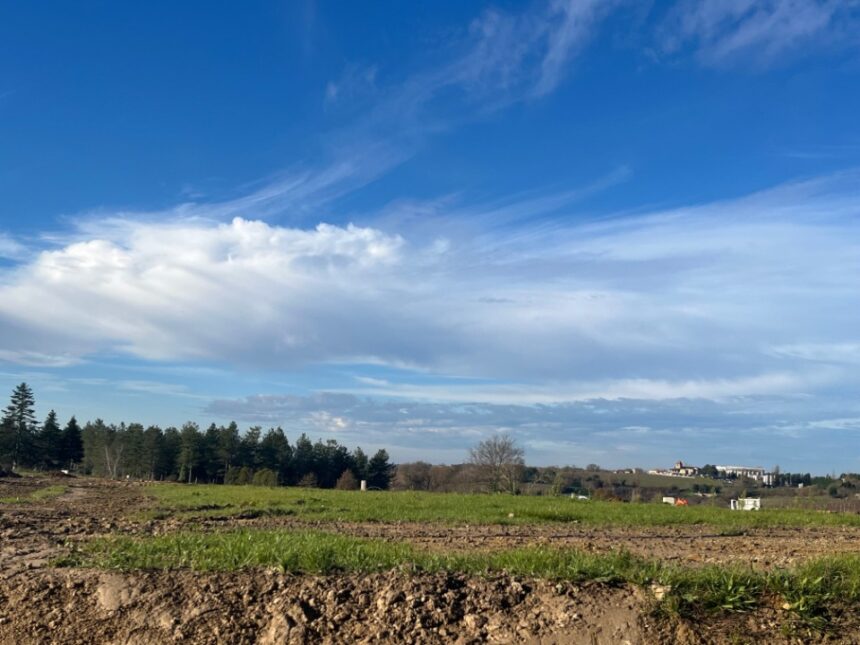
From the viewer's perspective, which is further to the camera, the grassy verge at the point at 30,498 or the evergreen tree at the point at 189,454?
the evergreen tree at the point at 189,454

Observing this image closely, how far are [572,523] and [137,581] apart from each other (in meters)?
11.9

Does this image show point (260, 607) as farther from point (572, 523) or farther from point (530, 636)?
point (572, 523)

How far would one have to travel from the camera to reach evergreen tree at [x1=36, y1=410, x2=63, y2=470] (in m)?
71.9

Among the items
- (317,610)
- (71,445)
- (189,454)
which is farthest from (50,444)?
(317,610)

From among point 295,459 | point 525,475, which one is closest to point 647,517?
point 525,475

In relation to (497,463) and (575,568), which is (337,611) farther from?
(497,463)

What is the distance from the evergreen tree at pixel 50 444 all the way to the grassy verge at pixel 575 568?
2809 inches

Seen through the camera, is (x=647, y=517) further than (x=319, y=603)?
Yes

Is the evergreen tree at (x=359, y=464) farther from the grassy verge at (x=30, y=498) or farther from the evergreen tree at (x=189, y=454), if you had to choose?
the grassy verge at (x=30, y=498)

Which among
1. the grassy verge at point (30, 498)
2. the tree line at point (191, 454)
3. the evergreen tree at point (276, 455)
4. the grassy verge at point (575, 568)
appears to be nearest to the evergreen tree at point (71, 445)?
the tree line at point (191, 454)

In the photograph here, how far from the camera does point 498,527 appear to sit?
15672 millimetres

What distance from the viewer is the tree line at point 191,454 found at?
6856 cm

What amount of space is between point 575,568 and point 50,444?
76.5 meters

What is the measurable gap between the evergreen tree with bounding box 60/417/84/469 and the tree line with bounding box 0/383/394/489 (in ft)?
0.37
